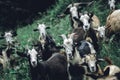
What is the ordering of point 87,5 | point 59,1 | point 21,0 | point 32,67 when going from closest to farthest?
point 32,67
point 87,5
point 59,1
point 21,0

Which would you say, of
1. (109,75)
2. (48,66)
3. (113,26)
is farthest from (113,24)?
(109,75)

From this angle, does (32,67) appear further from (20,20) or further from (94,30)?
(20,20)

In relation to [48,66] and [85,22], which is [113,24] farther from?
Answer: [48,66]

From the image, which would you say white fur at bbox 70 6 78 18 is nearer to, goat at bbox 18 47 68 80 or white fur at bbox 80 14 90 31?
white fur at bbox 80 14 90 31

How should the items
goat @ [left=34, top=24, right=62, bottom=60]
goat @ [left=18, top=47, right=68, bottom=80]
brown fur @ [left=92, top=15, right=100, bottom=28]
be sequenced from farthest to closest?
brown fur @ [left=92, top=15, right=100, bottom=28]
goat @ [left=34, top=24, right=62, bottom=60]
goat @ [left=18, top=47, right=68, bottom=80]

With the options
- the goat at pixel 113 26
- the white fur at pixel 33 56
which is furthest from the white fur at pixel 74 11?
the white fur at pixel 33 56

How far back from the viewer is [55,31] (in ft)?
81.4

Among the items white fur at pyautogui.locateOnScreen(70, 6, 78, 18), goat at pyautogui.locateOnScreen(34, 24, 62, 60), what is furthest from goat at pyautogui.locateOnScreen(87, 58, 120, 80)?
white fur at pyautogui.locateOnScreen(70, 6, 78, 18)

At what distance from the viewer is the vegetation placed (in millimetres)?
18719

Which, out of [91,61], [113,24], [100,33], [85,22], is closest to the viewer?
[91,61]

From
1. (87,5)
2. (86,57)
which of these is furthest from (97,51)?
(87,5)

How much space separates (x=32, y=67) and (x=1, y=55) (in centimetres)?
361

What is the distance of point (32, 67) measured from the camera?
56.1ft

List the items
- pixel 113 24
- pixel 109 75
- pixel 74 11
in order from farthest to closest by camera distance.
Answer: pixel 74 11
pixel 113 24
pixel 109 75
